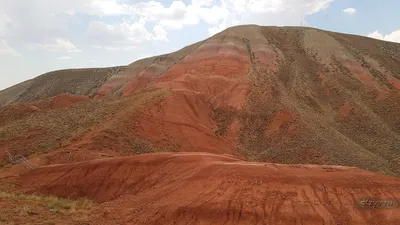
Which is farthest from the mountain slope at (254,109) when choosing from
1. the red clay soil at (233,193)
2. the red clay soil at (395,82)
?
the red clay soil at (233,193)

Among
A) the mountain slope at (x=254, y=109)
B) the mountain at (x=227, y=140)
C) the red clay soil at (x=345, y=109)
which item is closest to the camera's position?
the mountain at (x=227, y=140)

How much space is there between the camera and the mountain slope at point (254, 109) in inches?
1286

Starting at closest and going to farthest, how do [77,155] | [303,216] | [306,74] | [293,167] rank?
[303,216] → [293,167] → [77,155] → [306,74]

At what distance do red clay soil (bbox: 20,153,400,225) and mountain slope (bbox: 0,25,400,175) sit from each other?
28.5 feet

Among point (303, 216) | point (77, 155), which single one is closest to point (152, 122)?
point (77, 155)

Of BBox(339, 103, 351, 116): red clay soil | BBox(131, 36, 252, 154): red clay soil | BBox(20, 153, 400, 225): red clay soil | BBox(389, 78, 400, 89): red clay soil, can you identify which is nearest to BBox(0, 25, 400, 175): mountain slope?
BBox(339, 103, 351, 116): red clay soil

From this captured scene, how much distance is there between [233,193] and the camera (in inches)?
642

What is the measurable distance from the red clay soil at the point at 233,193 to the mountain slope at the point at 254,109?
28.5ft

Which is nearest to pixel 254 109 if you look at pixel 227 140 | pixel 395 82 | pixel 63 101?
pixel 227 140

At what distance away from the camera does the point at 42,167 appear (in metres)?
24.2

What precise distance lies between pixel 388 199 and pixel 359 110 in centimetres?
2970

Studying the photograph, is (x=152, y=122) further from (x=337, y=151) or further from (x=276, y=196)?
(x=276, y=196)

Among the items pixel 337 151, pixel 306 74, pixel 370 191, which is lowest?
pixel 337 151

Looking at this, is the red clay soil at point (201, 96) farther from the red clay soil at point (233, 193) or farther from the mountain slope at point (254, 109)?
the red clay soil at point (233, 193)
